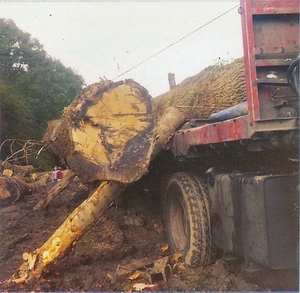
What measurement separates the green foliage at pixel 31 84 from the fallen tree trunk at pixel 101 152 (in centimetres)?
766

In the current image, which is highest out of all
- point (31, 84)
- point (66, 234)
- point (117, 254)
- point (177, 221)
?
point (31, 84)

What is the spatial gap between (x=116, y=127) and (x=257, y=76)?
4.85 feet

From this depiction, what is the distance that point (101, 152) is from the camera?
11.9 ft

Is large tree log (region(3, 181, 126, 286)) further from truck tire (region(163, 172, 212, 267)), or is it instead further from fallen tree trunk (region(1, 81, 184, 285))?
truck tire (region(163, 172, 212, 267))

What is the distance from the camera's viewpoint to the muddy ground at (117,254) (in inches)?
133

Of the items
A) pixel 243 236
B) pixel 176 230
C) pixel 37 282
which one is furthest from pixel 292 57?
pixel 37 282

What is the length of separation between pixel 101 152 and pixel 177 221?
1251mm

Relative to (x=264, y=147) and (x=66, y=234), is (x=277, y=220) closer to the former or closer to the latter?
(x=264, y=147)

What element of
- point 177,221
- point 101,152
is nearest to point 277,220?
point 101,152

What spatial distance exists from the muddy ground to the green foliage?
18.2ft

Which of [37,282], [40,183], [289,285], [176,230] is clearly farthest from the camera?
[40,183]

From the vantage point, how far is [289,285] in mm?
2803

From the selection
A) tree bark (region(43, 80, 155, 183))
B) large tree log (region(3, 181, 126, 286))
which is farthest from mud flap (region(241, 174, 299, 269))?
large tree log (region(3, 181, 126, 286))

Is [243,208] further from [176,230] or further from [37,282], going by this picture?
[37,282]
